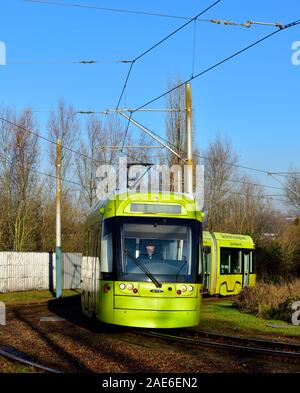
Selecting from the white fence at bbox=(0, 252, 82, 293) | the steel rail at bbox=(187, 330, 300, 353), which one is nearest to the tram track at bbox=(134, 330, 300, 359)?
the steel rail at bbox=(187, 330, 300, 353)

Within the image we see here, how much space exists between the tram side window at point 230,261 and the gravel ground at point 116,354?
521 inches

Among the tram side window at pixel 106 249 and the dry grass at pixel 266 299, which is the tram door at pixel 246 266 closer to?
the dry grass at pixel 266 299

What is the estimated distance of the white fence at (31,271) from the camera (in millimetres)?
32750

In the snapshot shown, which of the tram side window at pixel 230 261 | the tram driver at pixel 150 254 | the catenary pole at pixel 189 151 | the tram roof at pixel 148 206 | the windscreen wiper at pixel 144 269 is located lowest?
the tram side window at pixel 230 261

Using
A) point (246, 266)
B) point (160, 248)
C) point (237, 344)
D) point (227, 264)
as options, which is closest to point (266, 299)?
point (237, 344)

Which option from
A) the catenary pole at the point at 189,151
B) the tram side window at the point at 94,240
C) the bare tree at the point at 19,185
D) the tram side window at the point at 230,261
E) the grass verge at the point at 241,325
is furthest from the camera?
the bare tree at the point at 19,185

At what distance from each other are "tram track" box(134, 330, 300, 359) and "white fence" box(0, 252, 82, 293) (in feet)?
64.7

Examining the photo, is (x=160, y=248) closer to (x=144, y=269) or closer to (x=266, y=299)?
(x=144, y=269)

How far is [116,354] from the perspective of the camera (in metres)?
11.1

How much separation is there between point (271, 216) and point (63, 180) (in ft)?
106

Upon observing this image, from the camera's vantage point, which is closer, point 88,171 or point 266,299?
point 266,299

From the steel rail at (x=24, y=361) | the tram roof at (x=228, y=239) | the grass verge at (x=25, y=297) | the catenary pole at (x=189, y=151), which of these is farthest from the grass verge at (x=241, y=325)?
the grass verge at (x=25, y=297)

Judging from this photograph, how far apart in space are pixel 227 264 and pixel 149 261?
16202 mm

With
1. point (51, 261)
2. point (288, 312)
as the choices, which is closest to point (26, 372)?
point (288, 312)
